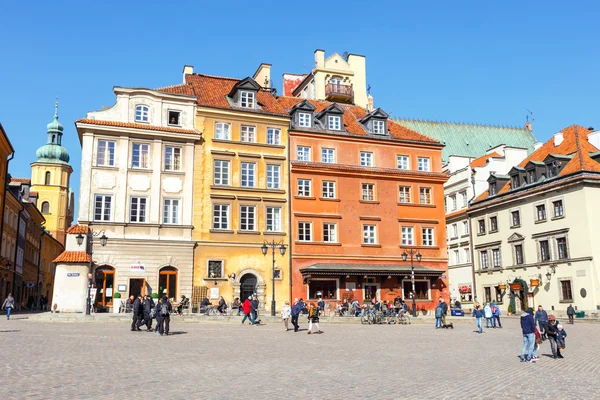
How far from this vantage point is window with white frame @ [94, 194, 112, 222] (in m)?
39.7

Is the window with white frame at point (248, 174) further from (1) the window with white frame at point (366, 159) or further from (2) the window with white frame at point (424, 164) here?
(2) the window with white frame at point (424, 164)

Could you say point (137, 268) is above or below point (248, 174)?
below

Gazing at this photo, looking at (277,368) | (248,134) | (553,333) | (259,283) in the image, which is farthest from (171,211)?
(553,333)

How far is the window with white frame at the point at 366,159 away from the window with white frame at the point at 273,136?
7072 millimetres

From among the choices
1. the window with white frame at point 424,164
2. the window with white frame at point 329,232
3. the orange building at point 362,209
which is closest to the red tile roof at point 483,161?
the orange building at point 362,209

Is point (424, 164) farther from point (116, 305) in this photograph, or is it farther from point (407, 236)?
point (116, 305)

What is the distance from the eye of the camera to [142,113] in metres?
42.6

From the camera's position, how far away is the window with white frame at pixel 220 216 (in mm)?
42438

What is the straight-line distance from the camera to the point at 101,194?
4006cm

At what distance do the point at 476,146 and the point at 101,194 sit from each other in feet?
Result: 169

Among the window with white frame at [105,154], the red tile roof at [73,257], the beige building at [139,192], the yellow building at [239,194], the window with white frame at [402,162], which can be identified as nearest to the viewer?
the red tile roof at [73,257]

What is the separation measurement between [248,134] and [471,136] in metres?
41.7

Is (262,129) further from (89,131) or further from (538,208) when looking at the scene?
(538,208)

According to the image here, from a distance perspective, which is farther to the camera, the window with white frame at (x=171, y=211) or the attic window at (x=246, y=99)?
the attic window at (x=246, y=99)
